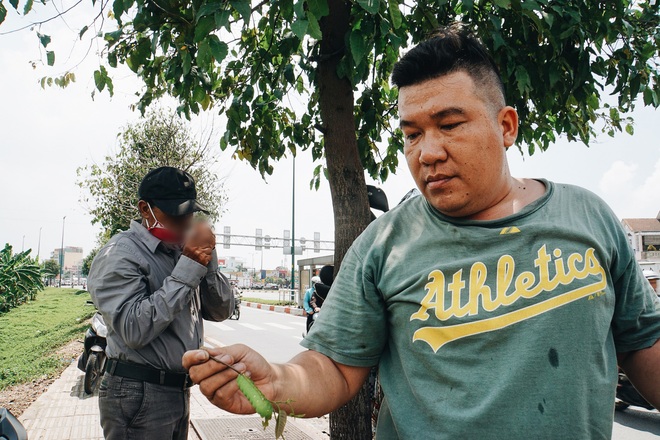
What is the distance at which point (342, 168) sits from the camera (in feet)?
10.3

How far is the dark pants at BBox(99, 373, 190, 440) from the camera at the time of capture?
2.38 metres

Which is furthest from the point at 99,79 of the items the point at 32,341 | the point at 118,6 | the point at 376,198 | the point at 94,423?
the point at 32,341

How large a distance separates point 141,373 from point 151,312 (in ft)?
1.10

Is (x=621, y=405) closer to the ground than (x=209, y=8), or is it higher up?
closer to the ground

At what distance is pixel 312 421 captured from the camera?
561 centimetres

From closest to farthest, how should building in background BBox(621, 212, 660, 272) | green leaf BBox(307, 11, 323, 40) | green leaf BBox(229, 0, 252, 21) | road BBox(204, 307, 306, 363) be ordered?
1. green leaf BBox(229, 0, 252, 21)
2. green leaf BBox(307, 11, 323, 40)
3. road BBox(204, 307, 306, 363)
4. building in background BBox(621, 212, 660, 272)

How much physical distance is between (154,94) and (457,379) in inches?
158

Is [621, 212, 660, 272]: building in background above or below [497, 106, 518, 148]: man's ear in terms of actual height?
above

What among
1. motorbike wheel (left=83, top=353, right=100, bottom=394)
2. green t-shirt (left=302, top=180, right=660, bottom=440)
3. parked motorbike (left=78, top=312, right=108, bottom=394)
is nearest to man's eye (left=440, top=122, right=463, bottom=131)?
green t-shirt (left=302, top=180, right=660, bottom=440)

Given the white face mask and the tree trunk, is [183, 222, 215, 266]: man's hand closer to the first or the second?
the white face mask

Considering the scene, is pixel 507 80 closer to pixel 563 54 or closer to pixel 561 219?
pixel 563 54

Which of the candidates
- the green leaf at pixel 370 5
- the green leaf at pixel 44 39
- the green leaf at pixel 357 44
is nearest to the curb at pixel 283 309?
the green leaf at pixel 44 39

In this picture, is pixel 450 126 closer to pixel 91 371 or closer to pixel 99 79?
pixel 99 79

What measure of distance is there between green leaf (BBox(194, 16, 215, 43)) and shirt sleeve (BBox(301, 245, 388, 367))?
1.21 metres
